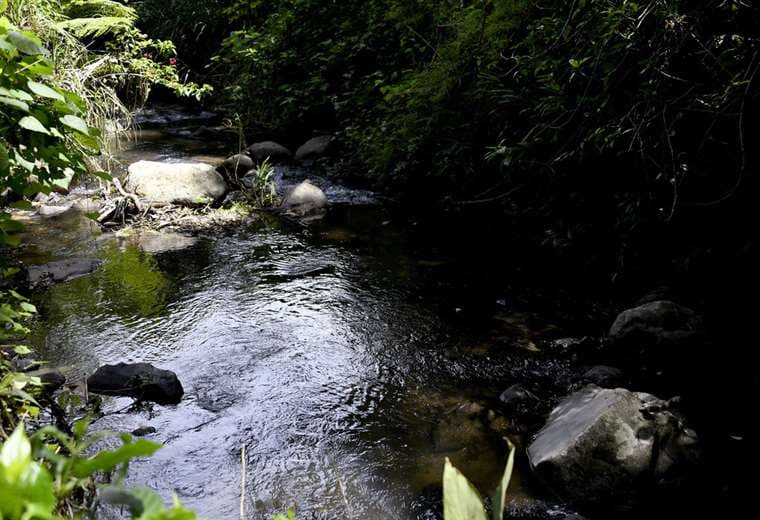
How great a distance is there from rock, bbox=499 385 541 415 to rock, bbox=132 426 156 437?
1.99m

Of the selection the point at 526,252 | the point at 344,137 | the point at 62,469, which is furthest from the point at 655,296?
the point at 344,137

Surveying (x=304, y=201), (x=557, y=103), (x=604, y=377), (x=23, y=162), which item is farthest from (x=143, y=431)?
(x=304, y=201)

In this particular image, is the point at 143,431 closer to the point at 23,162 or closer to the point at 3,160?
the point at 23,162

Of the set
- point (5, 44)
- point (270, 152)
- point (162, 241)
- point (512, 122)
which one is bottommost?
point (162, 241)

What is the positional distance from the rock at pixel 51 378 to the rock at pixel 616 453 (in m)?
2.74

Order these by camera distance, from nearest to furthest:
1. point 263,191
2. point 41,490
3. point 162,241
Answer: point 41,490, point 162,241, point 263,191

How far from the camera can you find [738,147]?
3.72 meters

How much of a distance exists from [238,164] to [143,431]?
5839mm

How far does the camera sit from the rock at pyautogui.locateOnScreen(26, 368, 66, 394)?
11.9 feet

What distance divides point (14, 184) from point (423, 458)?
7.57 feet

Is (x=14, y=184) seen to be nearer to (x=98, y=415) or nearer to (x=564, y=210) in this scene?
(x=98, y=415)

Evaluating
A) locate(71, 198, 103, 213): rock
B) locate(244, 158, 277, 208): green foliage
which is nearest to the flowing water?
locate(71, 198, 103, 213): rock

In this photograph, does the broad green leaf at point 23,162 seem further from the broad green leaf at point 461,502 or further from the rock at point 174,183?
the rock at point 174,183

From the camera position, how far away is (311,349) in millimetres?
4414
